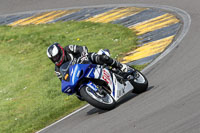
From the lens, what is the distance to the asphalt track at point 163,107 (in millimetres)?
6855

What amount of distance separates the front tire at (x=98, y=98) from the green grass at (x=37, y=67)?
1.92m

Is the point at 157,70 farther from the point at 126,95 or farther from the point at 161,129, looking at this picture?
the point at 161,129

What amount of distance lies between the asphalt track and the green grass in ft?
4.39

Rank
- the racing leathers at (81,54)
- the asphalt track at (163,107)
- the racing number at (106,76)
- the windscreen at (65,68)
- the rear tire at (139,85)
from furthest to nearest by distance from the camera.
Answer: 1. the rear tire at (139,85)
2. the racing leathers at (81,54)
3. the racing number at (106,76)
4. the windscreen at (65,68)
5. the asphalt track at (163,107)

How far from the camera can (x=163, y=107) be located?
7.68 m

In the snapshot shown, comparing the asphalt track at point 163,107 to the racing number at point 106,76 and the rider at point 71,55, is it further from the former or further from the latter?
the rider at point 71,55

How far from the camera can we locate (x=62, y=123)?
377 inches

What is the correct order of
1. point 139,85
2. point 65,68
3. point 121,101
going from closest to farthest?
point 65,68 < point 139,85 < point 121,101

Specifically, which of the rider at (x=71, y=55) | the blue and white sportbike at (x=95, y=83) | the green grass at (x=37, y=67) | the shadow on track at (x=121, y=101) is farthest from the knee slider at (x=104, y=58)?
the green grass at (x=37, y=67)

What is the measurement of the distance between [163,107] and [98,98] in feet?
4.38

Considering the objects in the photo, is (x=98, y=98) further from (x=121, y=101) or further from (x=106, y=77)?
(x=121, y=101)

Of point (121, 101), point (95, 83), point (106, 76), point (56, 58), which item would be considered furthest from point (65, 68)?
point (121, 101)

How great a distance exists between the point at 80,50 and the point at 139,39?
18.8ft

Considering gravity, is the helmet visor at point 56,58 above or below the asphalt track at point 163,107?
above
